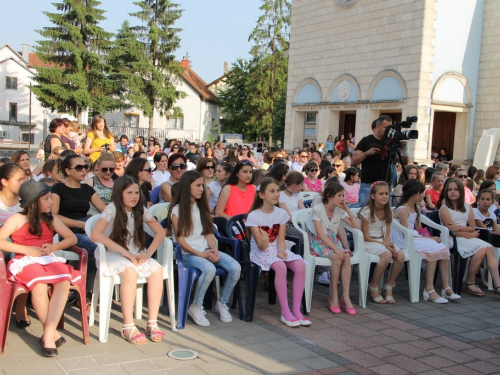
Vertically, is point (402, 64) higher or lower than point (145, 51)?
lower

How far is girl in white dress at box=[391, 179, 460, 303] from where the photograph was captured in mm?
6336

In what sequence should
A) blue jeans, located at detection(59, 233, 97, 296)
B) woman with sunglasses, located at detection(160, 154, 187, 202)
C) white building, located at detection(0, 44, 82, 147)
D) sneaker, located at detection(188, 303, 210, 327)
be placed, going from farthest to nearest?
1. white building, located at detection(0, 44, 82, 147)
2. woman with sunglasses, located at detection(160, 154, 187, 202)
3. blue jeans, located at detection(59, 233, 97, 296)
4. sneaker, located at detection(188, 303, 210, 327)

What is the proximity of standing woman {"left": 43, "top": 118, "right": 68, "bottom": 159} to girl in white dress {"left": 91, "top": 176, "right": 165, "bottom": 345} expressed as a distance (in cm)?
404

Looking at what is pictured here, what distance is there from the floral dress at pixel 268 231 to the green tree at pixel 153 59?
34062mm

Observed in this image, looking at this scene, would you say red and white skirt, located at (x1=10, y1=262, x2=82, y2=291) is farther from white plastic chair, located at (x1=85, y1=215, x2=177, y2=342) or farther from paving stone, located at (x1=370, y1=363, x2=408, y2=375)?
paving stone, located at (x1=370, y1=363, x2=408, y2=375)

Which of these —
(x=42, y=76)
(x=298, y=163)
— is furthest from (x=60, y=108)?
(x=298, y=163)

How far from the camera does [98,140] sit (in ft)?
28.3

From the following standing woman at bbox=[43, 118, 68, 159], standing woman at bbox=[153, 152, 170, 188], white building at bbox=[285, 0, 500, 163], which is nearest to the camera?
standing woman at bbox=[153, 152, 170, 188]

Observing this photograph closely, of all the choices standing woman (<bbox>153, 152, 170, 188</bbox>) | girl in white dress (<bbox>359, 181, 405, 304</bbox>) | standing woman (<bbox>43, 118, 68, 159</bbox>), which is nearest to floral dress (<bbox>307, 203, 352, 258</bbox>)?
girl in white dress (<bbox>359, 181, 405, 304</bbox>)

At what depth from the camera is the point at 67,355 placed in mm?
4016

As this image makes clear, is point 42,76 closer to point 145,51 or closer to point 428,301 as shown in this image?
point 145,51

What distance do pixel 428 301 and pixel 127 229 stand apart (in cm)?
372

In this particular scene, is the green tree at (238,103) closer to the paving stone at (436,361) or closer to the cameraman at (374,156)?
the cameraman at (374,156)

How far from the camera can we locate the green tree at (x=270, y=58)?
44.3 meters
